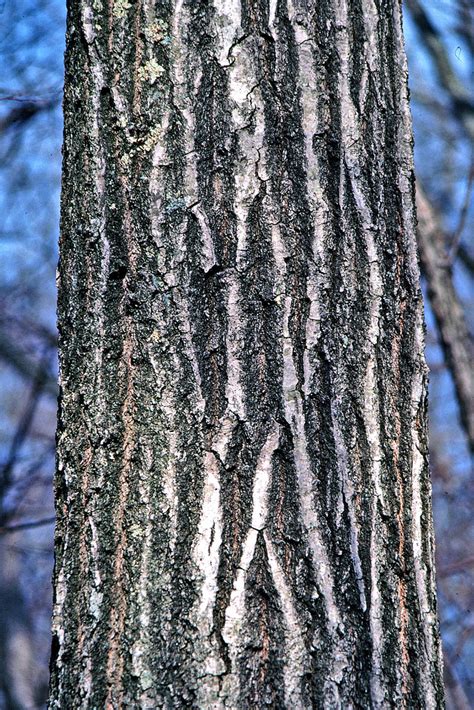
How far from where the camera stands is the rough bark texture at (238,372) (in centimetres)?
121

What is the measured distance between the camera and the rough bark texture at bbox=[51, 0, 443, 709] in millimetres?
1211

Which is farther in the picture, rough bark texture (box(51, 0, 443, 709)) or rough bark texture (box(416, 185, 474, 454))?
rough bark texture (box(416, 185, 474, 454))

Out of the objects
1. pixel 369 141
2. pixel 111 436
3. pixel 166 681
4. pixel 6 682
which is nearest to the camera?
pixel 166 681

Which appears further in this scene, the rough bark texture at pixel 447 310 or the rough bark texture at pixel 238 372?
the rough bark texture at pixel 447 310

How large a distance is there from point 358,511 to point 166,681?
0.41 meters

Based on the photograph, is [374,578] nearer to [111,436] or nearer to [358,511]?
[358,511]

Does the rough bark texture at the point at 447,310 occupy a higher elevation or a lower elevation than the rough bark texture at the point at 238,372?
higher

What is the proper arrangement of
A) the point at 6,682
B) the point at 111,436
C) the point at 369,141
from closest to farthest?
the point at 111,436
the point at 369,141
the point at 6,682

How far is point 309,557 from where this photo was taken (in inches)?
48.4

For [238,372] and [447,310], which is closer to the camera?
[238,372]

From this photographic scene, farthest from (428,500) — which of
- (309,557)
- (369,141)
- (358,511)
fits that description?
(369,141)

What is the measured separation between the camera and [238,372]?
1.28 meters

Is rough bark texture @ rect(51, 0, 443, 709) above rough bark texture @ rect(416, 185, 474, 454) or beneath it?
beneath

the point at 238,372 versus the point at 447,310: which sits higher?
the point at 447,310
